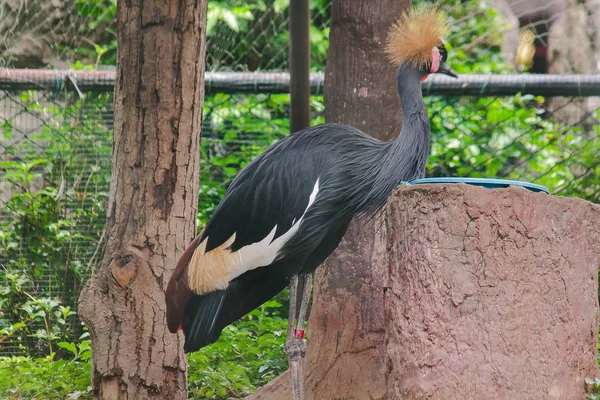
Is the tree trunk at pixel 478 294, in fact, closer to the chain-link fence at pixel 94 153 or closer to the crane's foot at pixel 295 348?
the crane's foot at pixel 295 348

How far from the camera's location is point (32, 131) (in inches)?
205

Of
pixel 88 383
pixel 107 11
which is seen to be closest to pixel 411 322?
pixel 88 383

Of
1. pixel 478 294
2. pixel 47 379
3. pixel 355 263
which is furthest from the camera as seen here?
pixel 47 379

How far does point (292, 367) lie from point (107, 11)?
4.06 m

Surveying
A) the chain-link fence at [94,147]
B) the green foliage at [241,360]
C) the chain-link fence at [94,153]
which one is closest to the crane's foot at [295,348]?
the green foliage at [241,360]

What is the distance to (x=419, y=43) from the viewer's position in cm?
381

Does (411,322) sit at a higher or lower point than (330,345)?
higher

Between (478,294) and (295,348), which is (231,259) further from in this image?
(478,294)

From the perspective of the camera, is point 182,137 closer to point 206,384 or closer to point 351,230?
point 351,230

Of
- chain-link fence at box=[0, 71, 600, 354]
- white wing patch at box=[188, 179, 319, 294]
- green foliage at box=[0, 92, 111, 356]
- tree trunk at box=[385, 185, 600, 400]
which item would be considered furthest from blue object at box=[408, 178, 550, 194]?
green foliage at box=[0, 92, 111, 356]

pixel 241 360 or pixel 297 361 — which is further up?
pixel 297 361

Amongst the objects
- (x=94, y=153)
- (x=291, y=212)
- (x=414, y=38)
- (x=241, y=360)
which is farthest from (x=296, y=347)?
(x=94, y=153)

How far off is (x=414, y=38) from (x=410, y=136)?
0.49 metres

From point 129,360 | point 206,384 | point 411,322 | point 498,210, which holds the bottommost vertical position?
point 206,384
